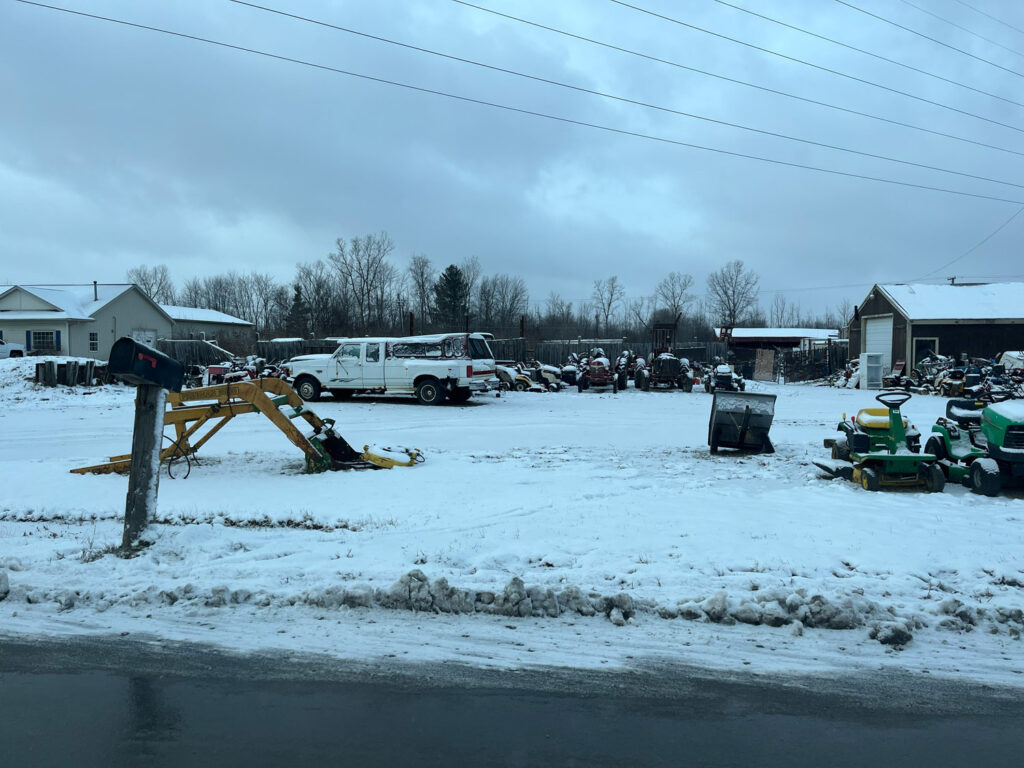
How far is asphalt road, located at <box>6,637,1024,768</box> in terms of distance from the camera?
3273 mm

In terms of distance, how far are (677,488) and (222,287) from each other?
83.9 m

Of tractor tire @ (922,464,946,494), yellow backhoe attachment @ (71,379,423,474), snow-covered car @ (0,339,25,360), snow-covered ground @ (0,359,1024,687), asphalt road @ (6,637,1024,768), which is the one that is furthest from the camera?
snow-covered car @ (0,339,25,360)

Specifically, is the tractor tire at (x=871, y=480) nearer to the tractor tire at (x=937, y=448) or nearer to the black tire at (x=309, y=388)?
the tractor tire at (x=937, y=448)

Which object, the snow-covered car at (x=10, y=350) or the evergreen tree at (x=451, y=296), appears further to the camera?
the evergreen tree at (x=451, y=296)

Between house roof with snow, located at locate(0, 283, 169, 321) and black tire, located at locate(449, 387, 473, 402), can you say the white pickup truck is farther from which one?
house roof with snow, located at locate(0, 283, 169, 321)

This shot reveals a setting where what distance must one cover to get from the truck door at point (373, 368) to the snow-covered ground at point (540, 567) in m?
11.2

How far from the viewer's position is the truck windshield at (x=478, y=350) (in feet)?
Result: 71.6

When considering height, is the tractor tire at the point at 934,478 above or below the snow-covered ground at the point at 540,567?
above

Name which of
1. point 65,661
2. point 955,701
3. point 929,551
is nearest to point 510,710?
point 955,701

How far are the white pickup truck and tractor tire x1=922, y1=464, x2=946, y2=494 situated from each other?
14021 millimetres

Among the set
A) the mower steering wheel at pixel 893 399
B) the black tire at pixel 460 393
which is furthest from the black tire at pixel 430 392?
the mower steering wheel at pixel 893 399

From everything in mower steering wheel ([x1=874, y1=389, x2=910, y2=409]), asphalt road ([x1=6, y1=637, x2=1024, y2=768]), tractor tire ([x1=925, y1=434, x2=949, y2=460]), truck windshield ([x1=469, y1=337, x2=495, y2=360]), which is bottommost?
asphalt road ([x1=6, y1=637, x2=1024, y2=768])

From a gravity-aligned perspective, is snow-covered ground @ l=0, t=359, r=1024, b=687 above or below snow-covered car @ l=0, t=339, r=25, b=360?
below

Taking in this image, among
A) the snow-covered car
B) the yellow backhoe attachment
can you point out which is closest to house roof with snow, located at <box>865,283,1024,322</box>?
the yellow backhoe attachment
